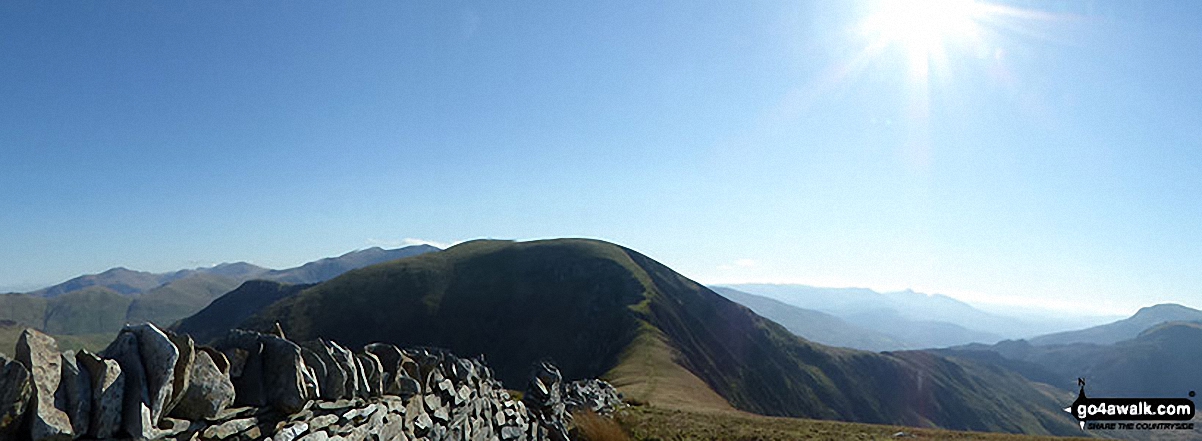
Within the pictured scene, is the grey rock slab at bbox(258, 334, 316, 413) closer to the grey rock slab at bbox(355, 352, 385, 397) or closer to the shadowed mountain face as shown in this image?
the grey rock slab at bbox(355, 352, 385, 397)

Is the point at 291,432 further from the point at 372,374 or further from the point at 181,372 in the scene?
the point at 372,374

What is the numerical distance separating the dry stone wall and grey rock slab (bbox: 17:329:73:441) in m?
0.01

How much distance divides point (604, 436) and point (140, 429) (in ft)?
43.7

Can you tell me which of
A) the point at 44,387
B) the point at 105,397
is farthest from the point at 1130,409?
the point at 44,387

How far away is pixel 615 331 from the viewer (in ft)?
327

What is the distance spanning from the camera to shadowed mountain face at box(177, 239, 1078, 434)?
320 feet

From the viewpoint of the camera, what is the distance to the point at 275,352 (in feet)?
26.3

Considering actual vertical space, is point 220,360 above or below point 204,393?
above

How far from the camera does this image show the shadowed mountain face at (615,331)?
9750 cm

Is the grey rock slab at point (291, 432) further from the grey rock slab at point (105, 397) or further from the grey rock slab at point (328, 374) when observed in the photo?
the grey rock slab at point (105, 397)

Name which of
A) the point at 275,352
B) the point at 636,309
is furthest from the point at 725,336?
the point at 275,352

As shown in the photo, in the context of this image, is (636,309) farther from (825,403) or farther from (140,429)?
(140,429)

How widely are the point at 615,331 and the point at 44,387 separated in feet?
316

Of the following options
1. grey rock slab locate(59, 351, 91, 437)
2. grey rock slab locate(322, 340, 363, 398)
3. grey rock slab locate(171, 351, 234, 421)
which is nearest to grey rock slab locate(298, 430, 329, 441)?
grey rock slab locate(171, 351, 234, 421)
